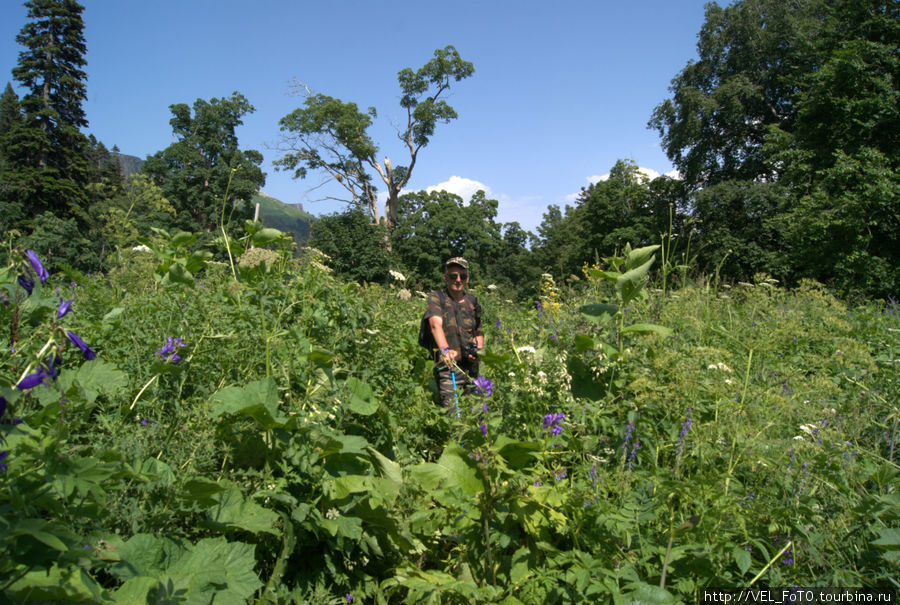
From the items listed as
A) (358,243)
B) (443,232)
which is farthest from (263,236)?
(443,232)

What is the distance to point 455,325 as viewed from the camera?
4.66 m

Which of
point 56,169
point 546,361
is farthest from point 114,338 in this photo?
point 56,169

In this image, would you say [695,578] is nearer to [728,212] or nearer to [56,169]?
[728,212]

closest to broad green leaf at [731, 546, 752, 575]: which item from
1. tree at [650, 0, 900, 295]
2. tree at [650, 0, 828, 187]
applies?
tree at [650, 0, 900, 295]

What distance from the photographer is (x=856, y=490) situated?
7.21 ft

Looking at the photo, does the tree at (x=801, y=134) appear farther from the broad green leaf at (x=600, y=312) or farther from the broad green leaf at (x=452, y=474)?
the broad green leaf at (x=452, y=474)

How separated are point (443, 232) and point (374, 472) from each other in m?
38.7

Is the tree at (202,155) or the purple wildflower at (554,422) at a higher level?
the tree at (202,155)

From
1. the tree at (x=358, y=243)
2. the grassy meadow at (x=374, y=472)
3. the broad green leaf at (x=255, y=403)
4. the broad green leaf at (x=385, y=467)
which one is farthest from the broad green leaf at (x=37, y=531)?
the tree at (x=358, y=243)

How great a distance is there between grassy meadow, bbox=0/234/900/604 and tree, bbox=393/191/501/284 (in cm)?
3347

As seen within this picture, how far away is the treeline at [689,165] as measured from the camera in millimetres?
18766

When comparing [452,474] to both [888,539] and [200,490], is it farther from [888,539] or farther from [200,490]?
[888,539]

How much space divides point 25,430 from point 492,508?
64.8 inches

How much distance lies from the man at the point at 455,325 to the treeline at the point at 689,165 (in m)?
13.5
